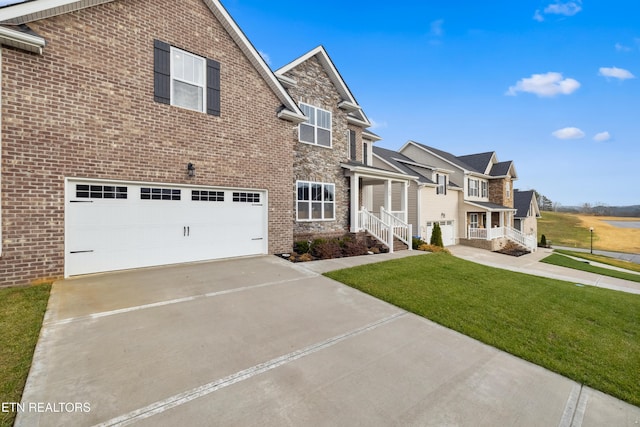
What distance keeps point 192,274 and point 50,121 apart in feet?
15.4

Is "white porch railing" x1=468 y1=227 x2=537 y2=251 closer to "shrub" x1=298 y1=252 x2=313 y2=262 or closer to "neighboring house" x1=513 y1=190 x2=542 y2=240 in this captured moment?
"neighboring house" x1=513 y1=190 x2=542 y2=240

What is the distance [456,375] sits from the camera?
11.0 ft

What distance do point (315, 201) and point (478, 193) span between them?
69.0 feet

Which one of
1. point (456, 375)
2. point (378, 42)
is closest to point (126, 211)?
point (456, 375)

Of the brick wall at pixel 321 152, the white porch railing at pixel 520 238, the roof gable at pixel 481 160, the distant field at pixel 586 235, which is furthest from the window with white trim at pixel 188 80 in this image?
the distant field at pixel 586 235

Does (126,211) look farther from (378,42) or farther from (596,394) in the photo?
(378,42)

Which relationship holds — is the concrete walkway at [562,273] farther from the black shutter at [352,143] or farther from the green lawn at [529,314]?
the black shutter at [352,143]

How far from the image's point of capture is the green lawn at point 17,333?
2658 millimetres

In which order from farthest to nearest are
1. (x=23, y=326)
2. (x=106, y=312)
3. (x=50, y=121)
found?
(x=50, y=121) → (x=106, y=312) → (x=23, y=326)

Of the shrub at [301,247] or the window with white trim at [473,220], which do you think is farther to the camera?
the window with white trim at [473,220]

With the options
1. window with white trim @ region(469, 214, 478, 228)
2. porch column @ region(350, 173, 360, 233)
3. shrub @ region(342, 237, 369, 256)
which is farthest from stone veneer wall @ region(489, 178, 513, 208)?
shrub @ region(342, 237, 369, 256)

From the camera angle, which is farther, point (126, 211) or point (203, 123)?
point (203, 123)

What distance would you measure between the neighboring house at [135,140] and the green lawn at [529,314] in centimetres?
446

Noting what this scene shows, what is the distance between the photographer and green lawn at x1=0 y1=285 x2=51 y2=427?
2.66 meters
